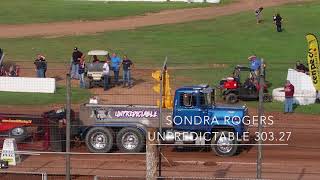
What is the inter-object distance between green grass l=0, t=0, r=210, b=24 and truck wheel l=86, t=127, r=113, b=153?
3852 cm

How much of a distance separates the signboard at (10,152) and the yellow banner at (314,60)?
14.6 meters

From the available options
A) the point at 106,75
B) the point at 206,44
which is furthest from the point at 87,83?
the point at 206,44

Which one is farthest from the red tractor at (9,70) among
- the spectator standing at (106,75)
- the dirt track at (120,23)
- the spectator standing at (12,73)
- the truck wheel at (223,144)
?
the dirt track at (120,23)

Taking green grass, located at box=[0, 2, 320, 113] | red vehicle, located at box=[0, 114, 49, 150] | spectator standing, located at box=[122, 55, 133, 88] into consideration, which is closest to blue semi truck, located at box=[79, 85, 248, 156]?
red vehicle, located at box=[0, 114, 49, 150]

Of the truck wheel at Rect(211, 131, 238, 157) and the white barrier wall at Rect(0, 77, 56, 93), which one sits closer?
the truck wheel at Rect(211, 131, 238, 157)

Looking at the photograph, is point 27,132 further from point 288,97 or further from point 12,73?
point 12,73

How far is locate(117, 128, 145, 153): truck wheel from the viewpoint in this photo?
22.7 m

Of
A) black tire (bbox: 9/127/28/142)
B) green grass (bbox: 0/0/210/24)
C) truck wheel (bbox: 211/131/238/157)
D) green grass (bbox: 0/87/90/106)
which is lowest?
truck wheel (bbox: 211/131/238/157)

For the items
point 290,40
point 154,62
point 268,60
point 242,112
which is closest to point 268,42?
point 290,40

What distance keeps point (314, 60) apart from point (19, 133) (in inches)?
571

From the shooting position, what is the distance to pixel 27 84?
32188mm

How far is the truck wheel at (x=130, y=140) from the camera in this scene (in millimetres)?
22719

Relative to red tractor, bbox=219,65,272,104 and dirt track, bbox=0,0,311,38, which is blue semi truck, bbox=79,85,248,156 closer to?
red tractor, bbox=219,65,272,104

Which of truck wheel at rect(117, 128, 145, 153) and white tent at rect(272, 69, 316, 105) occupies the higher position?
white tent at rect(272, 69, 316, 105)
